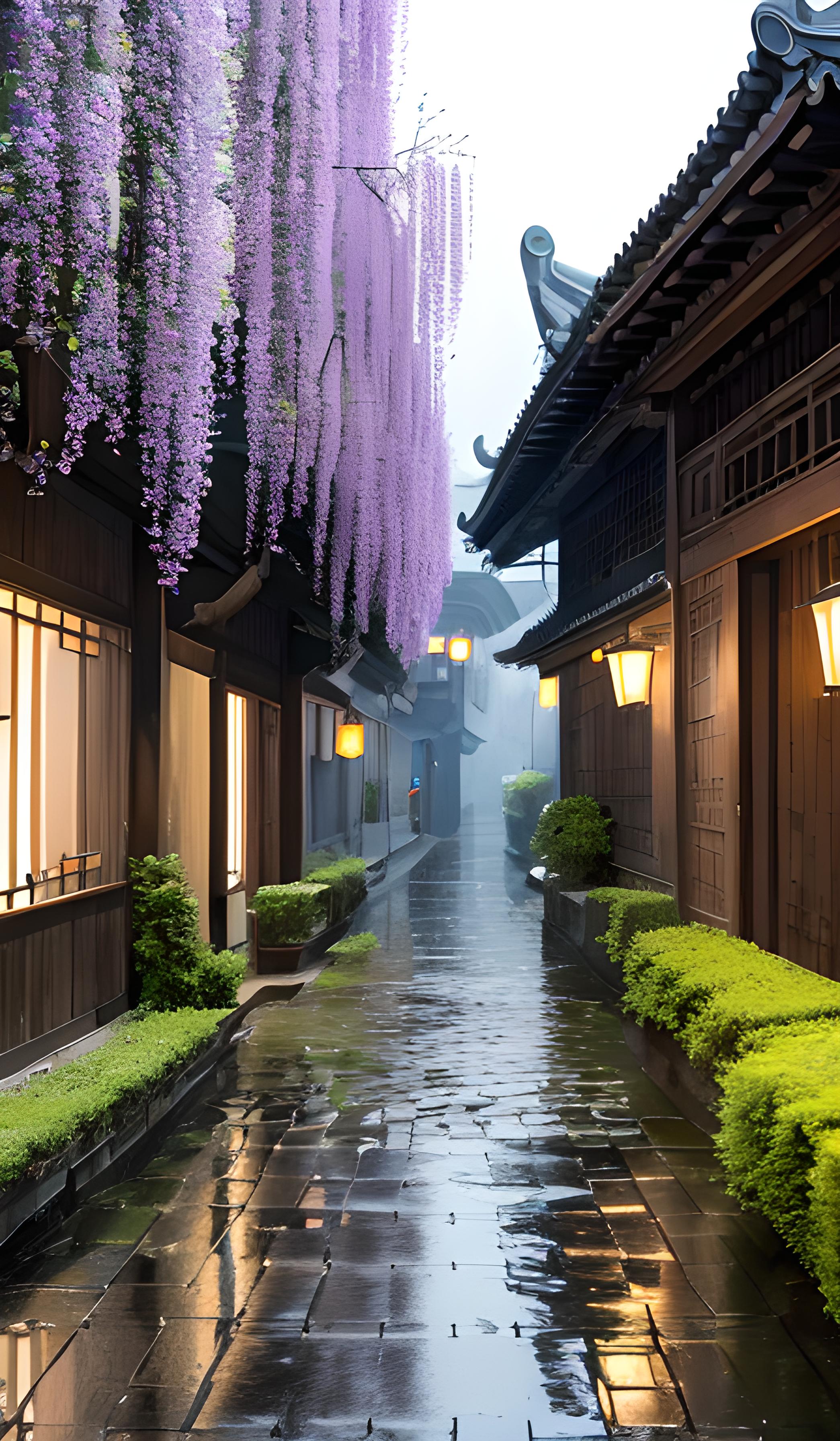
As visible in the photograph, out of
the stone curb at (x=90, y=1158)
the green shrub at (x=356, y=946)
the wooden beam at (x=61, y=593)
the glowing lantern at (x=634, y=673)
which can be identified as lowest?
the green shrub at (x=356, y=946)

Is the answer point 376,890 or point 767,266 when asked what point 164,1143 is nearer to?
point 767,266

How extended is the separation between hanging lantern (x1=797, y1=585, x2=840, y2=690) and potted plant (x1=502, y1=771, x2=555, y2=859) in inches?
979

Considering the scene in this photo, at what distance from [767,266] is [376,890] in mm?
17749

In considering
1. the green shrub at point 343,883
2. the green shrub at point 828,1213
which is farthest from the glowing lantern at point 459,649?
the green shrub at point 828,1213

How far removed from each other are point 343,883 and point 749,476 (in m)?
10.0

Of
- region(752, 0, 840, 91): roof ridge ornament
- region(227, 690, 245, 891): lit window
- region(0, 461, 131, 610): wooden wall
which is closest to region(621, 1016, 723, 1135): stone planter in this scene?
region(0, 461, 131, 610): wooden wall

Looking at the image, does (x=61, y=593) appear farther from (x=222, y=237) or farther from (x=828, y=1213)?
(x=828, y=1213)

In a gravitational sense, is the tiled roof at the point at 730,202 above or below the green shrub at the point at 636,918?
above

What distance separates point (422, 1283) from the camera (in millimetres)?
4758

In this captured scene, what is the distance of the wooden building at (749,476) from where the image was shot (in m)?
6.14

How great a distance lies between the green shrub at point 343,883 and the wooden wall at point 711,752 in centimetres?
622

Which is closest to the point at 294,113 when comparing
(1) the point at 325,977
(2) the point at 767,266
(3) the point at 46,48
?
(3) the point at 46,48

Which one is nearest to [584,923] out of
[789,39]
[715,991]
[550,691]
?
A: [550,691]

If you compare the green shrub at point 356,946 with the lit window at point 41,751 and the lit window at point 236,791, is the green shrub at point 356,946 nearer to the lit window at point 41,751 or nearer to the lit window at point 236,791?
the lit window at point 236,791
